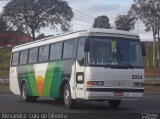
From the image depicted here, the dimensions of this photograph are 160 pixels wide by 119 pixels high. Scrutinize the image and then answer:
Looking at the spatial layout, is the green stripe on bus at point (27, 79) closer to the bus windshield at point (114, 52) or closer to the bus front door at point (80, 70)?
the bus front door at point (80, 70)

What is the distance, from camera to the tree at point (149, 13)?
2635 inches

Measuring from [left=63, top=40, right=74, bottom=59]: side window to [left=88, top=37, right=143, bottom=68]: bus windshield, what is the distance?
145 cm

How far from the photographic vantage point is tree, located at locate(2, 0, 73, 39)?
3219 inches

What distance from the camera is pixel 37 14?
270 ft

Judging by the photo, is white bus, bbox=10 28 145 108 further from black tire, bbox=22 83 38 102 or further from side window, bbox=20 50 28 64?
side window, bbox=20 50 28 64

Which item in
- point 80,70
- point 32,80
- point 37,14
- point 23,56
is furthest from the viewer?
point 37,14

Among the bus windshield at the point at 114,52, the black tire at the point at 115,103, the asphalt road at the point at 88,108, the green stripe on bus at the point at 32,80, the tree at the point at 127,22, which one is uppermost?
the tree at the point at 127,22

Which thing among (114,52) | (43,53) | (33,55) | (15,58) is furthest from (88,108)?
(15,58)

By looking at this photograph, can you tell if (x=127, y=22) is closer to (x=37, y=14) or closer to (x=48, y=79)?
(x=37, y=14)

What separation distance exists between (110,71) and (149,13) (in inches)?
1912

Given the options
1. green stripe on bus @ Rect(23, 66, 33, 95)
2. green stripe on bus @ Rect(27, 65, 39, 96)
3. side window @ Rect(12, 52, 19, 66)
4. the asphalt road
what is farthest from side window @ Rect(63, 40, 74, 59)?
side window @ Rect(12, 52, 19, 66)

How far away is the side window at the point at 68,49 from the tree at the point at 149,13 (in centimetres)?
4473

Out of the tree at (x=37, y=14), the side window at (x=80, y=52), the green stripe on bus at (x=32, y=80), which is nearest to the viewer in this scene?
the side window at (x=80, y=52)

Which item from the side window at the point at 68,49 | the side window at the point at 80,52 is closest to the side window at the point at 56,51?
the side window at the point at 68,49
